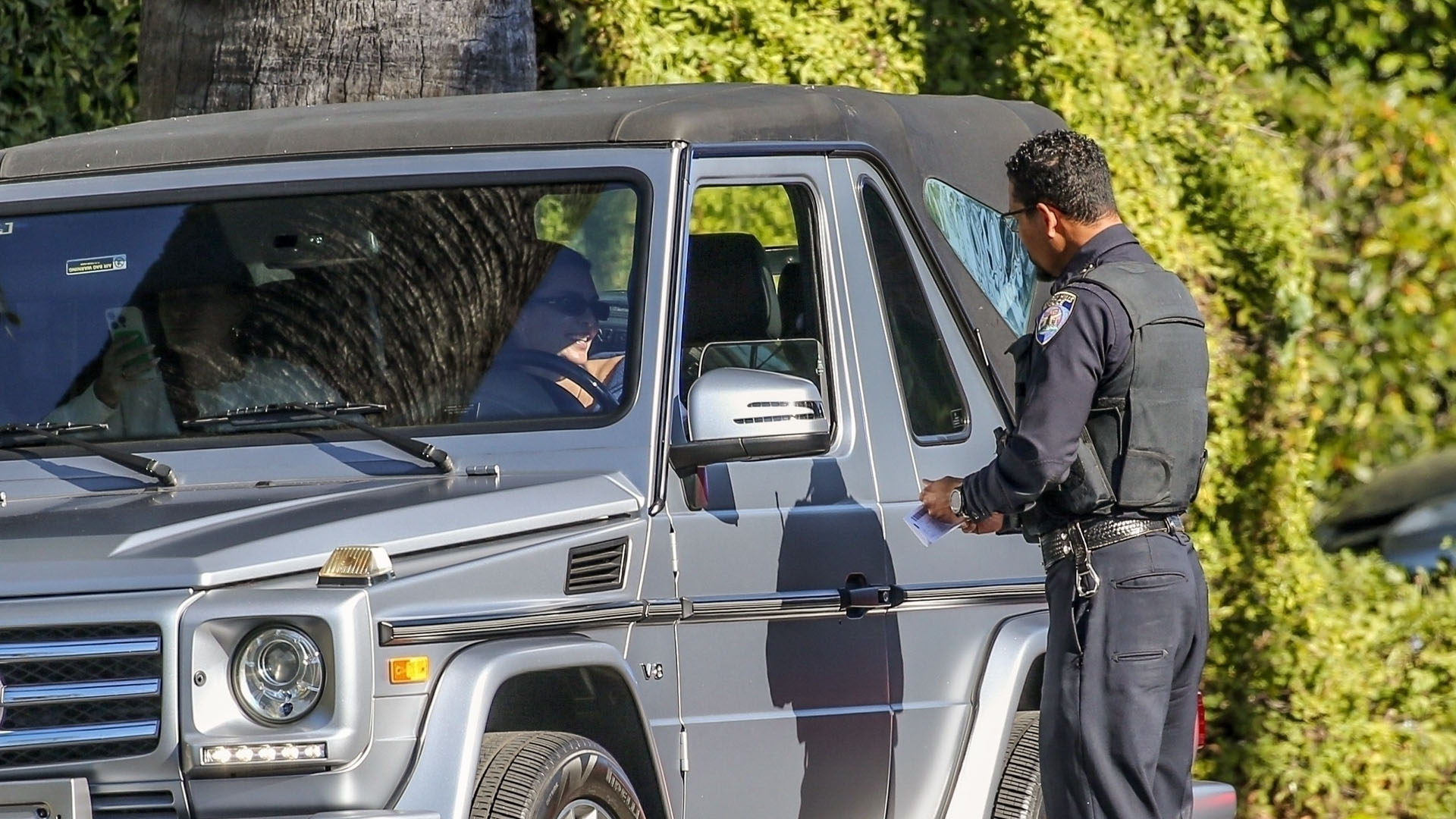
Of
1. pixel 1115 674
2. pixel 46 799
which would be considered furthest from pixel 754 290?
pixel 46 799

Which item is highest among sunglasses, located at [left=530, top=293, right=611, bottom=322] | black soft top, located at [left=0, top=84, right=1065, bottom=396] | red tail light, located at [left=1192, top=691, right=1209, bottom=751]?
black soft top, located at [left=0, top=84, right=1065, bottom=396]

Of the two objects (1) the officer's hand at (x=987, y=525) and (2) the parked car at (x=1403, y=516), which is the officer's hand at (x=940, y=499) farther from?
(2) the parked car at (x=1403, y=516)

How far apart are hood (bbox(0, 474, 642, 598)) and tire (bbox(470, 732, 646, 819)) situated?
1.26ft

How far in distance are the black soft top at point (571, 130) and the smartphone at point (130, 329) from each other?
0.38m

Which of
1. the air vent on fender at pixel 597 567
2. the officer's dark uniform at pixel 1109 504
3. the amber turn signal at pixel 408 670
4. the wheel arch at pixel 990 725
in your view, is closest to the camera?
the amber turn signal at pixel 408 670

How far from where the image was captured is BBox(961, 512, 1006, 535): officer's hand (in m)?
4.21

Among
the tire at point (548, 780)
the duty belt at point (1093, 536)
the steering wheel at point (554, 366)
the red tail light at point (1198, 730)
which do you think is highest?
the steering wheel at point (554, 366)

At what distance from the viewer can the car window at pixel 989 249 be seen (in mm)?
5070

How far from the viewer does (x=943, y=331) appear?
4.88 m

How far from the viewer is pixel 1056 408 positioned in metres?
4.05

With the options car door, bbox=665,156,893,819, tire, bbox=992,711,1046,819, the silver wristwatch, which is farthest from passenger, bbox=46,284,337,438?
tire, bbox=992,711,1046,819

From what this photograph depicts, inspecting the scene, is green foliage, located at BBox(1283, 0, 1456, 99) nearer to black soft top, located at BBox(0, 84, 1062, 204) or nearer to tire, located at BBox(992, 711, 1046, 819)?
black soft top, located at BBox(0, 84, 1062, 204)

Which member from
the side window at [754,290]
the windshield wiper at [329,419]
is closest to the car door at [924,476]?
the side window at [754,290]

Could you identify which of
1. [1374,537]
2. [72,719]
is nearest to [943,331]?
[72,719]
